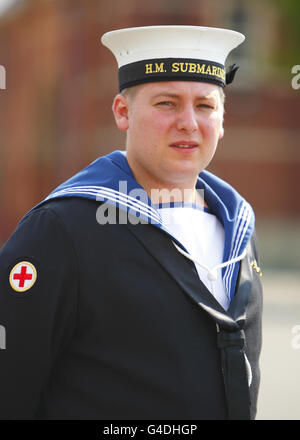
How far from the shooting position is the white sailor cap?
9.27 ft

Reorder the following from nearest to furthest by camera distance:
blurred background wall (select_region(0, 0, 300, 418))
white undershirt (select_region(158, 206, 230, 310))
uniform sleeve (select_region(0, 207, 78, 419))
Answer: uniform sleeve (select_region(0, 207, 78, 419)), white undershirt (select_region(158, 206, 230, 310)), blurred background wall (select_region(0, 0, 300, 418))

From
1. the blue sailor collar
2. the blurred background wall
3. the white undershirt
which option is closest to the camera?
the blue sailor collar

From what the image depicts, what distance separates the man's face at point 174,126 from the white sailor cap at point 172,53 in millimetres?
38

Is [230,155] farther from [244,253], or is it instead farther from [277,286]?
[244,253]

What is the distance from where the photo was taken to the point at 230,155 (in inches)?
811

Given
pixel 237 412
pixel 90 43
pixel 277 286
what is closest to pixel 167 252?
pixel 237 412

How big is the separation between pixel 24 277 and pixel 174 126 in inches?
29.3

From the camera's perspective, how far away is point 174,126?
9.23 feet

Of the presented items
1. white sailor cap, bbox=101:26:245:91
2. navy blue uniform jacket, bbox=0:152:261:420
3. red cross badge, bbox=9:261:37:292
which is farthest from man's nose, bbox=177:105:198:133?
red cross badge, bbox=9:261:37:292

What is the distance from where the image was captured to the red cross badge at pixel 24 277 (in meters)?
2.62

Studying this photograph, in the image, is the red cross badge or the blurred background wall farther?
the blurred background wall

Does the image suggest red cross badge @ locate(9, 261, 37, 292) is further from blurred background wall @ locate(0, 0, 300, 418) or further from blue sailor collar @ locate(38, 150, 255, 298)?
blurred background wall @ locate(0, 0, 300, 418)
